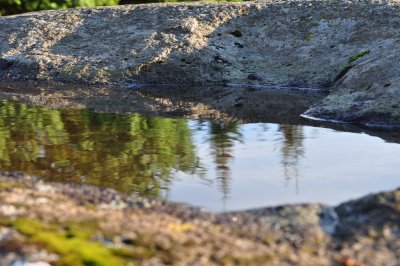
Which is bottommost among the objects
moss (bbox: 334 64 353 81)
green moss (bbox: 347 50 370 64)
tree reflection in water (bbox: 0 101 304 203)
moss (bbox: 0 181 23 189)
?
tree reflection in water (bbox: 0 101 304 203)

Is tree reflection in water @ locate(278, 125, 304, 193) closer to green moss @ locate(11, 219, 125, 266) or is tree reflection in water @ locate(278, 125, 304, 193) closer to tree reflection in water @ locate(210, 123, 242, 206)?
tree reflection in water @ locate(210, 123, 242, 206)

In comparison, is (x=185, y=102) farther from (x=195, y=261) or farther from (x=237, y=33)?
(x=195, y=261)

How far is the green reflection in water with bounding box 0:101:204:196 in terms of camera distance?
6.96 metres

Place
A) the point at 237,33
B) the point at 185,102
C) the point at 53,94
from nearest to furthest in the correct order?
the point at 185,102
the point at 53,94
the point at 237,33

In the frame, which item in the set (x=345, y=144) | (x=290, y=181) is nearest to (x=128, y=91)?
(x=345, y=144)

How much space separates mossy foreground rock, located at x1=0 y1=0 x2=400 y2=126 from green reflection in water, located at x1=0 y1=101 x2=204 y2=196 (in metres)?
3.96

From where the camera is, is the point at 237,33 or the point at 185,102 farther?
the point at 237,33

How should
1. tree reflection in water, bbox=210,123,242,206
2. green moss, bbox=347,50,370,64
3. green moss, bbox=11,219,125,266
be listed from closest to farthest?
1. green moss, bbox=11,219,125,266
2. tree reflection in water, bbox=210,123,242,206
3. green moss, bbox=347,50,370,64

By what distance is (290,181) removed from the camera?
22.3ft

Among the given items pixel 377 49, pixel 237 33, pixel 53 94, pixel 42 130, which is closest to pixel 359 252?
pixel 42 130

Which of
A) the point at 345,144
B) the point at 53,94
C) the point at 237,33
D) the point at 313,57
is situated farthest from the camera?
the point at 237,33

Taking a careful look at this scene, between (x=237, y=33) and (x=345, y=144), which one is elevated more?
(x=237, y=33)

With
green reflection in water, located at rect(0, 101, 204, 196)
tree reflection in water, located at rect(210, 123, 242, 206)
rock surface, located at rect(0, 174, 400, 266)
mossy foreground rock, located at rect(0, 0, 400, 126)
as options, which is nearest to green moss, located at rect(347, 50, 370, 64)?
mossy foreground rock, located at rect(0, 0, 400, 126)

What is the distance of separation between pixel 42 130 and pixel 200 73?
18.0ft
